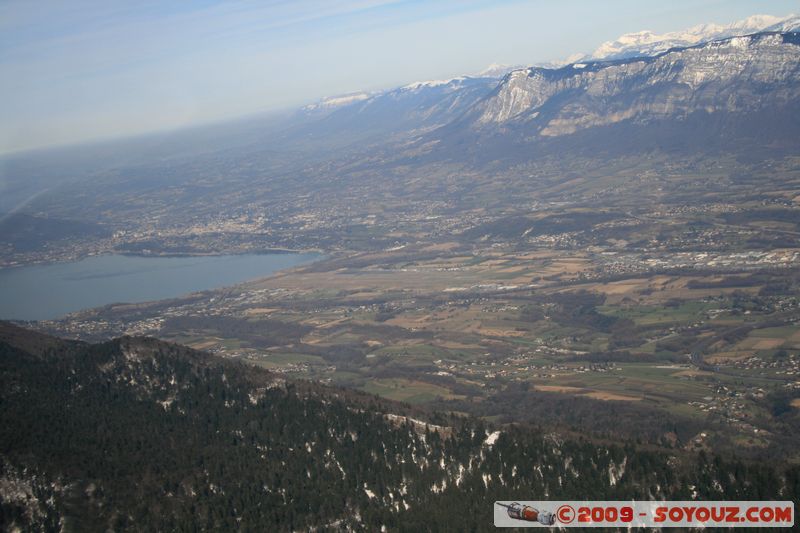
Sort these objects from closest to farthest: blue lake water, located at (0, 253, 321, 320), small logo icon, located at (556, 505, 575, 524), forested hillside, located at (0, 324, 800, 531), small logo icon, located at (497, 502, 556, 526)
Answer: small logo icon, located at (497, 502, 556, 526), small logo icon, located at (556, 505, 575, 524), forested hillside, located at (0, 324, 800, 531), blue lake water, located at (0, 253, 321, 320)

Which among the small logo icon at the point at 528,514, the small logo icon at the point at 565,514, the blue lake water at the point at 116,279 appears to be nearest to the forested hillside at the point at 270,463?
the small logo icon at the point at 528,514

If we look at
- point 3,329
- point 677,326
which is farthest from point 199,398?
point 677,326

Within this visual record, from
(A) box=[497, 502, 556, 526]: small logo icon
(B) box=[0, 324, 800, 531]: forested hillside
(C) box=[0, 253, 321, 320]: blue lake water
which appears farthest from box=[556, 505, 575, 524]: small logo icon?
(C) box=[0, 253, 321, 320]: blue lake water

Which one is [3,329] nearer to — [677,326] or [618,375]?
[618,375]

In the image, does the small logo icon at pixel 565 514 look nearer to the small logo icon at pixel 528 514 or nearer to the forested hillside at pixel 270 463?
the small logo icon at pixel 528 514

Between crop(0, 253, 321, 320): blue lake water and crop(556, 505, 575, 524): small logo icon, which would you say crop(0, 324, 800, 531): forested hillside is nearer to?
crop(556, 505, 575, 524): small logo icon

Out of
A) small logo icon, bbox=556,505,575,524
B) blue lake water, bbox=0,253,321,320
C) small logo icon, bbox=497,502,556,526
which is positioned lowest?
blue lake water, bbox=0,253,321,320
